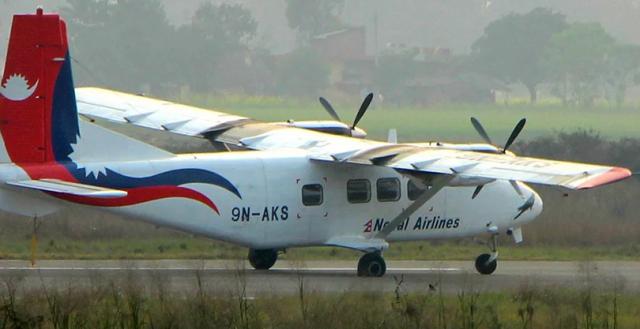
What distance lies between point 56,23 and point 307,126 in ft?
23.9

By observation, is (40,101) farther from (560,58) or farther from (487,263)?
(560,58)

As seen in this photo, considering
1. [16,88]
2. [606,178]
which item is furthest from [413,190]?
[16,88]

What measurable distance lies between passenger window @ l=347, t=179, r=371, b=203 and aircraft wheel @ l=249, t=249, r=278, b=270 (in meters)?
1.78

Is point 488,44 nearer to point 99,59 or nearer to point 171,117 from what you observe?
point 99,59

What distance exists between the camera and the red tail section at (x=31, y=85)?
83.2 feet

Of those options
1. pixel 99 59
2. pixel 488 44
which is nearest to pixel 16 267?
pixel 99 59

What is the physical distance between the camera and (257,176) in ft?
91.0

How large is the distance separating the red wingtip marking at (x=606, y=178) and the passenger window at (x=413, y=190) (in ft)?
21.6

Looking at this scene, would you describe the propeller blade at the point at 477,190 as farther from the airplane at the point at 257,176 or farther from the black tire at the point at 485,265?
the black tire at the point at 485,265

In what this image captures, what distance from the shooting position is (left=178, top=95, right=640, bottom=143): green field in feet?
205

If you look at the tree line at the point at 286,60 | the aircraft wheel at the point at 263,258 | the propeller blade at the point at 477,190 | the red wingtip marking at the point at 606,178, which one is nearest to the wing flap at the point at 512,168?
the red wingtip marking at the point at 606,178

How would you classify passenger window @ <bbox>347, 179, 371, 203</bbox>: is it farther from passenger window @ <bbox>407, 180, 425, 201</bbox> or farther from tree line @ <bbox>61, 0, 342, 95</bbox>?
tree line @ <bbox>61, 0, 342, 95</bbox>

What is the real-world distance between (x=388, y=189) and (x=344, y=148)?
4.34 ft

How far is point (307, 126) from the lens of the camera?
31484mm
